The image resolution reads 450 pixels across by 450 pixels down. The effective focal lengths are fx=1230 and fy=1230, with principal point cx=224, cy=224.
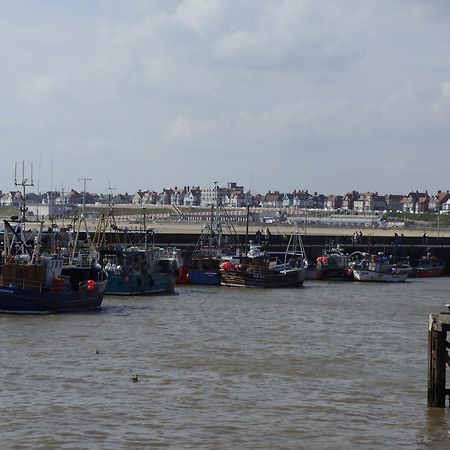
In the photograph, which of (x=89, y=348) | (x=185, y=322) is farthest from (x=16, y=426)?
(x=185, y=322)

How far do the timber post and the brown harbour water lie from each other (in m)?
0.56

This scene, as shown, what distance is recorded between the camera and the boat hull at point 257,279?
79.4 metres

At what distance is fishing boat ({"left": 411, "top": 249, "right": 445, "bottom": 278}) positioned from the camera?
358 feet

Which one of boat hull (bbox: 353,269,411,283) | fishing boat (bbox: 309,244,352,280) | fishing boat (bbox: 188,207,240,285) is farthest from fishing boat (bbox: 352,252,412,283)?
fishing boat (bbox: 188,207,240,285)

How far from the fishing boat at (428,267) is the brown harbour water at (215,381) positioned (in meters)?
49.8

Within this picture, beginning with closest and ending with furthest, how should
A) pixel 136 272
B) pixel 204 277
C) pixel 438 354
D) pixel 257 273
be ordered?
1. pixel 438 354
2. pixel 136 272
3. pixel 257 273
4. pixel 204 277

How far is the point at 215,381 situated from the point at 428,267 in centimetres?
7597

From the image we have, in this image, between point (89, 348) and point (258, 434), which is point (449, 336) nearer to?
point (89, 348)

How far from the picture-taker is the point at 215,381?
37.1 meters

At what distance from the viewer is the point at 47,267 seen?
5444 cm

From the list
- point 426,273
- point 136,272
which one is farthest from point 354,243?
point 136,272

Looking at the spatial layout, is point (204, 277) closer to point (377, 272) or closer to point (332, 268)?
point (332, 268)

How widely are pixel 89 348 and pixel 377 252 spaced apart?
245ft

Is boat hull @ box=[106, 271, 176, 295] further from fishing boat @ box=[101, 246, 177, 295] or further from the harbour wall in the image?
the harbour wall
